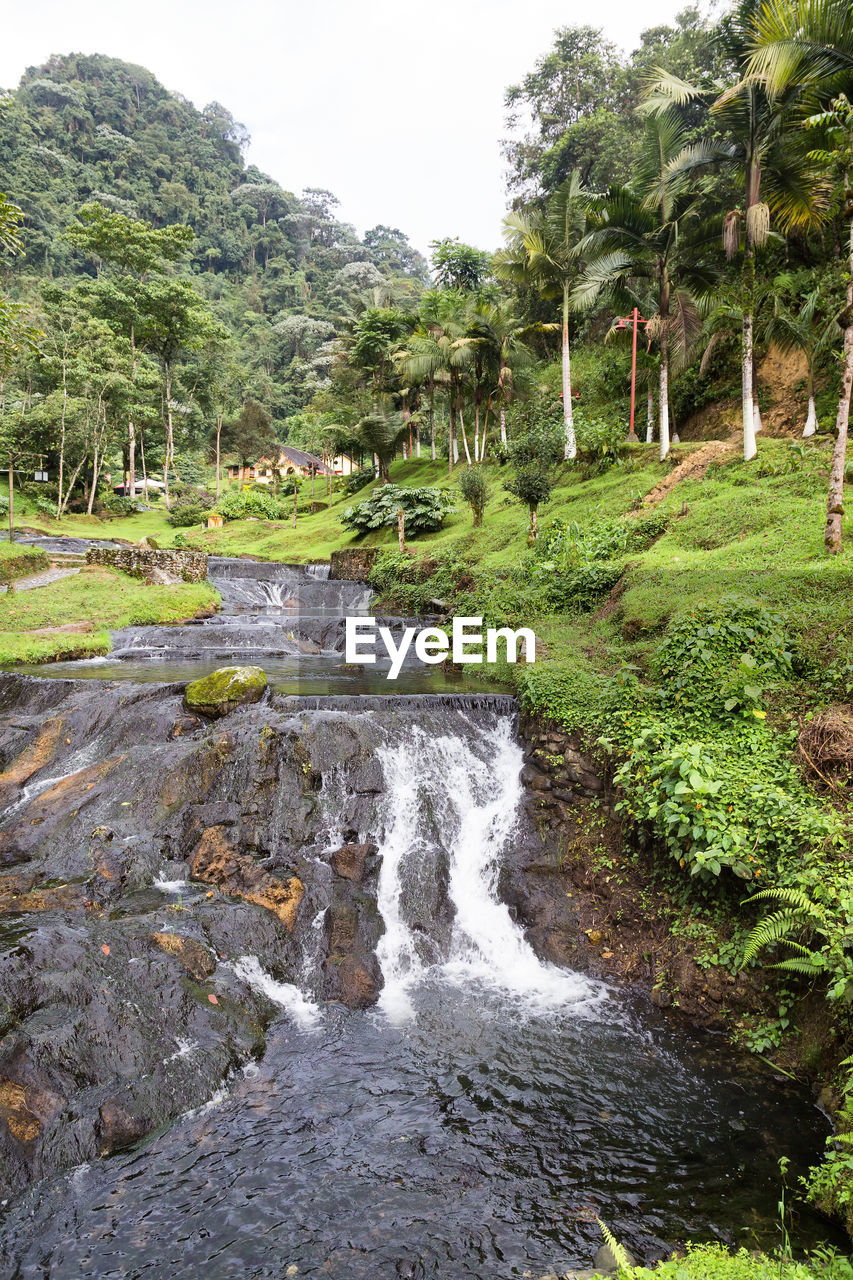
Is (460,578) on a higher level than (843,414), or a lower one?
lower

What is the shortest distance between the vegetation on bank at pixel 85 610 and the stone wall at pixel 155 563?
50cm

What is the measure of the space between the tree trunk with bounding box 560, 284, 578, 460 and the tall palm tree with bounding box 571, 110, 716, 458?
1705 mm

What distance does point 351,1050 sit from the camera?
678cm

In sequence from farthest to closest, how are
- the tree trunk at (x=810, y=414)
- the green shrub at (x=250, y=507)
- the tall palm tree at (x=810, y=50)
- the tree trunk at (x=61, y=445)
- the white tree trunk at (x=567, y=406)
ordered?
the green shrub at (x=250, y=507)
the tree trunk at (x=61, y=445)
the white tree trunk at (x=567, y=406)
the tree trunk at (x=810, y=414)
the tall palm tree at (x=810, y=50)

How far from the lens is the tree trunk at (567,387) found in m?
24.1

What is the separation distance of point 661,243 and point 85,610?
66.2 feet

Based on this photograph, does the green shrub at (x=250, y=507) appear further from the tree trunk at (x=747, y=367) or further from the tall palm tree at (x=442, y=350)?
the tree trunk at (x=747, y=367)

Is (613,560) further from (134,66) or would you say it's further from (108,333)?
(134,66)

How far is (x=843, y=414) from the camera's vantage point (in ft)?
35.2

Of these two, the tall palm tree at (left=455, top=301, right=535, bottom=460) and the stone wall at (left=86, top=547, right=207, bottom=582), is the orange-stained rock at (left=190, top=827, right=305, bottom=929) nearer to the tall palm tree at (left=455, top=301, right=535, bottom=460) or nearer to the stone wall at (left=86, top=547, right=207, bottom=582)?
the stone wall at (left=86, top=547, right=207, bottom=582)

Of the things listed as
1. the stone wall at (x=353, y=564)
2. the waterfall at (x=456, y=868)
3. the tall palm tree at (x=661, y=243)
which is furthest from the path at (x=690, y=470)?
the stone wall at (x=353, y=564)

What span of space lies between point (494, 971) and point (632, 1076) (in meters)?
2.23

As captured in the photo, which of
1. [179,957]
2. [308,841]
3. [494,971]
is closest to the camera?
[179,957]

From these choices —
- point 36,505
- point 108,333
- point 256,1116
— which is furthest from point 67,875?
point 108,333
